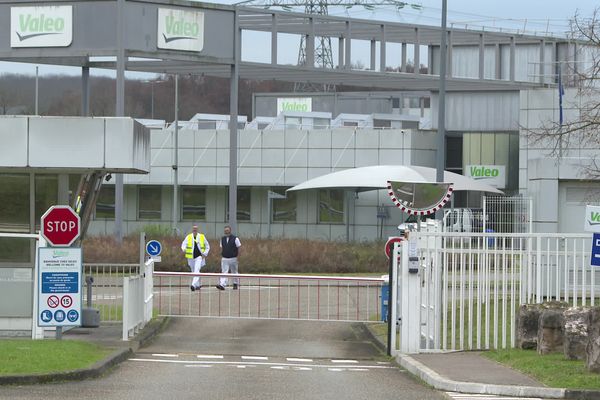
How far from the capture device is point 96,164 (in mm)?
18688

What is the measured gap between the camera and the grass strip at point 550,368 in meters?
13.0

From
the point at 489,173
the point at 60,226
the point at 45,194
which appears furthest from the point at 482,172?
the point at 60,226

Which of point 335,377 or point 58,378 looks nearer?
point 58,378

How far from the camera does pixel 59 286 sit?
1708 cm

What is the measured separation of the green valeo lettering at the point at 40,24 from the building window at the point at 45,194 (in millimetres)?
14957

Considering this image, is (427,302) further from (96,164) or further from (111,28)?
(111,28)

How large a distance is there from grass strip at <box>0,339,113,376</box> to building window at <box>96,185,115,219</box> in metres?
Answer: 44.0

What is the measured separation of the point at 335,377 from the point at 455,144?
1777 inches

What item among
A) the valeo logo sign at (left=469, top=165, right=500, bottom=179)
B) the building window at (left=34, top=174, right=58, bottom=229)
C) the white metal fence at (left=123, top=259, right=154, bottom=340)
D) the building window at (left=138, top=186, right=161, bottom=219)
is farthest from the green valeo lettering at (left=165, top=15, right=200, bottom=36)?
the building window at (left=138, top=186, right=161, bottom=219)

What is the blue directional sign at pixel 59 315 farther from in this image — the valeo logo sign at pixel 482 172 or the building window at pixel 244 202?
the building window at pixel 244 202

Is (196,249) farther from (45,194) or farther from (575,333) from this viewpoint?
(575,333)

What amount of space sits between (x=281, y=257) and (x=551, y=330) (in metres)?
25.3

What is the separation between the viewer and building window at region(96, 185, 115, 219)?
200ft

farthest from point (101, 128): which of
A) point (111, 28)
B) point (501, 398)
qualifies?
point (111, 28)
